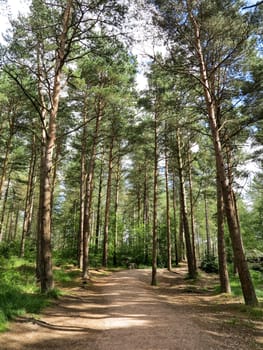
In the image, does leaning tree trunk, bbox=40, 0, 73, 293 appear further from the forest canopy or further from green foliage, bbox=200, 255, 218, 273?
green foliage, bbox=200, 255, 218, 273

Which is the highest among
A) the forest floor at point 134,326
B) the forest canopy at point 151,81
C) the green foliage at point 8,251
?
the forest canopy at point 151,81

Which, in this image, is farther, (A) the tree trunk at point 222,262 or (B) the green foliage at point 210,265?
(B) the green foliage at point 210,265

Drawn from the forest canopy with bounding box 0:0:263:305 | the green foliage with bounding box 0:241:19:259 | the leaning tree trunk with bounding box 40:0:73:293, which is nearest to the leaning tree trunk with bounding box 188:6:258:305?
the forest canopy with bounding box 0:0:263:305

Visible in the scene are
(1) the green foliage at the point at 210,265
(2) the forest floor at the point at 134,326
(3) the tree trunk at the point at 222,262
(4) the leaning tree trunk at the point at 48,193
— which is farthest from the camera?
(1) the green foliage at the point at 210,265

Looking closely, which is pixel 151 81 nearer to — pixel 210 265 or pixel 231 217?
pixel 231 217

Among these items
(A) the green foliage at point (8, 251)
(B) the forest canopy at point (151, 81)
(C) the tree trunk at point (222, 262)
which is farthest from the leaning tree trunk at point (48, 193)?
(A) the green foliage at point (8, 251)

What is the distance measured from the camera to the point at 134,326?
5074 mm

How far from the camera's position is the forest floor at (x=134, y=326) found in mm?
4090

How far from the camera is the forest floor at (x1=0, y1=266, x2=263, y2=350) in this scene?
4.09m

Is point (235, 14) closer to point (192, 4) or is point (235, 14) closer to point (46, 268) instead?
point (192, 4)

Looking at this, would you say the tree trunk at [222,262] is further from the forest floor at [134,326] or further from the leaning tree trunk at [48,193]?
the leaning tree trunk at [48,193]

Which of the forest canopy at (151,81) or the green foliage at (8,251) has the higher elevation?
the forest canopy at (151,81)

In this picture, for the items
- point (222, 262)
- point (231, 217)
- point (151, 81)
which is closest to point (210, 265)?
point (222, 262)

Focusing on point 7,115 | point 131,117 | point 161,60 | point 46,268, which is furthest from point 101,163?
point 46,268
